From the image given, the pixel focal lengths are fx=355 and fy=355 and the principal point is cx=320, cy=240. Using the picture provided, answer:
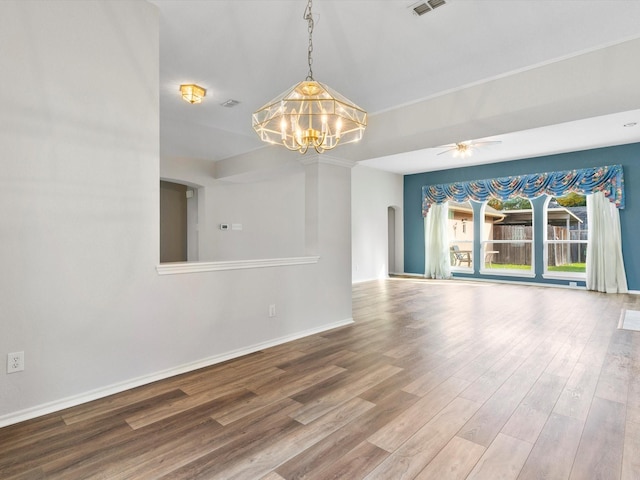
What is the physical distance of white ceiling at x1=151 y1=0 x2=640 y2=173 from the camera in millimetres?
2621

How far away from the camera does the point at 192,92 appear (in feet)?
12.9

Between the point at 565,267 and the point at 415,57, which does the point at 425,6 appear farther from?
the point at 565,267

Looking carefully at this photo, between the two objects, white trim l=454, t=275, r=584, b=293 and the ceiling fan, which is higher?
the ceiling fan

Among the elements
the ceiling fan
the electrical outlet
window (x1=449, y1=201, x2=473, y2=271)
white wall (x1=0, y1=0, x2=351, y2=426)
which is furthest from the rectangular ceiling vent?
window (x1=449, y1=201, x2=473, y2=271)

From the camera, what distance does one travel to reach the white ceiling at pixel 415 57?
2.62 meters

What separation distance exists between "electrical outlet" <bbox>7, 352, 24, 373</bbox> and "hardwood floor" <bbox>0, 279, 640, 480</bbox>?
0.34 meters

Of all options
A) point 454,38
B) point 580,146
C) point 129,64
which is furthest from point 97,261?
point 580,146

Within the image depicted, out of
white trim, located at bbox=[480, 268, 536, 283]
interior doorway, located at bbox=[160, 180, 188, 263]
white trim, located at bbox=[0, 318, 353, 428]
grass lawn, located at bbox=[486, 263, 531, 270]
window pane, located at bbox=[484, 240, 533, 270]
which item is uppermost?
interior doorway, located at bbox=[160, 180, 188, 263]

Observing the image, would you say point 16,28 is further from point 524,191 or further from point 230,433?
point 524,191

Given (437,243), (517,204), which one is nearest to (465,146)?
(517,204)

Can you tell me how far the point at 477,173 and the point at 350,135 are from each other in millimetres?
7111

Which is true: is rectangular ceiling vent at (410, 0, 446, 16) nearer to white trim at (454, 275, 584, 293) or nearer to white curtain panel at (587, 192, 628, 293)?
white curtain panel at (587, 192, 628, 293)

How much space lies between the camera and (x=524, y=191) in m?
8.06

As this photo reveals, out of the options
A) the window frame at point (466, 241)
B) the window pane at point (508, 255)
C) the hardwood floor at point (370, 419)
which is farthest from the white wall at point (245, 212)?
the window pane at point (508, 255)
